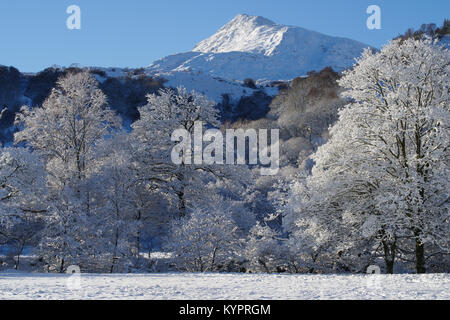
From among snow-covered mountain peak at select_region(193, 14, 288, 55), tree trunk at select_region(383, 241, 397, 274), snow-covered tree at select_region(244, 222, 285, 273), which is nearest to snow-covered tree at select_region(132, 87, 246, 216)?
snow-covered tree at select_region(244, 222, 285, 273)

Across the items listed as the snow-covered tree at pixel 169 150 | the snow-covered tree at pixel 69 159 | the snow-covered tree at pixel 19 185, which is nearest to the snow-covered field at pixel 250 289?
the snow-covered tree at pixel 69 159

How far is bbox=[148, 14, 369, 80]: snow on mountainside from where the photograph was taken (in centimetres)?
12669

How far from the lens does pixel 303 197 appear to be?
15.4m

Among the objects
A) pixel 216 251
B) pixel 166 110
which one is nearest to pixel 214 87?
pixel 166 110

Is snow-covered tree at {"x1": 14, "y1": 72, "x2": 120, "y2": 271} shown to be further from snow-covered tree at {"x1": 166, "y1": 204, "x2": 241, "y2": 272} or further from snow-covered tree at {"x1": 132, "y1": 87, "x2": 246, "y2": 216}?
snow-covered tree at {"x1": 166, "y1": 204, "x2": 241, "y2": 272}

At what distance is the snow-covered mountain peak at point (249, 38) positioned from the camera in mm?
152012

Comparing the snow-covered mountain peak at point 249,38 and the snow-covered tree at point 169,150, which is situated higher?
the snow-covered mountain peak at point 249,38

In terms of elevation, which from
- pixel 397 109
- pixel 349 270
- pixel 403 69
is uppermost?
pixel 403 69

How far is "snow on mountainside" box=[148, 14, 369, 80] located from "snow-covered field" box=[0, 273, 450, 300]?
10467 cm

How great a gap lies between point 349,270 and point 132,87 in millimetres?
57998

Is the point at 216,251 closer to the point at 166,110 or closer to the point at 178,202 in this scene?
the point at 178,202

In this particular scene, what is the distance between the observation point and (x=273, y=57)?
13638cm

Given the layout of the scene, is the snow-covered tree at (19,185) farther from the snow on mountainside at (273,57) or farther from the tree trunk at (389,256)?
the snow on mountainside at (273,57)

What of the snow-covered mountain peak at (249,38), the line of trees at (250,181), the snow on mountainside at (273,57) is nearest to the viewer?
the line of trees at (250,181)
